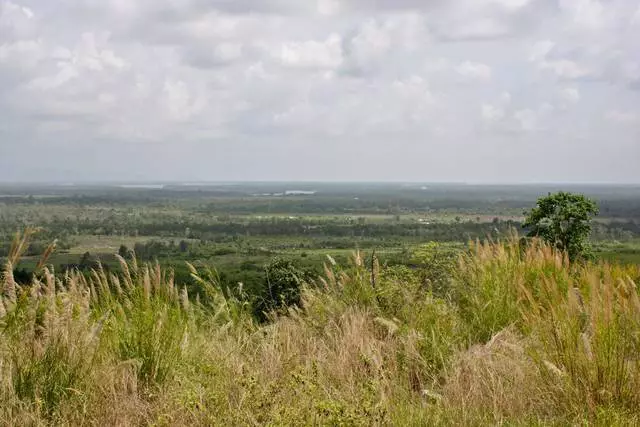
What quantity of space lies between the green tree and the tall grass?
9.90 m

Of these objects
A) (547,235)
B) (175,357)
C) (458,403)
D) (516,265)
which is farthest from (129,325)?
(547,235)

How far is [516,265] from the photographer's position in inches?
353

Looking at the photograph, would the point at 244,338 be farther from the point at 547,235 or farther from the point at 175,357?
the point at 547,235

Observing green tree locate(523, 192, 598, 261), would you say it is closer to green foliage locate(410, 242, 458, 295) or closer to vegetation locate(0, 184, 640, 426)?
green foliage locate(410, 242, 458, 295)

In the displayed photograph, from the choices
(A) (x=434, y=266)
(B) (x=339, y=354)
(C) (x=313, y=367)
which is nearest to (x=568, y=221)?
(A) (x=434, y=266)

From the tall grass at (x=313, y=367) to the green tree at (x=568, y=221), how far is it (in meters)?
9.90

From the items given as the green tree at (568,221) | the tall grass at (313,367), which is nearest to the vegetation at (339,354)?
the tall grass at (313,367)

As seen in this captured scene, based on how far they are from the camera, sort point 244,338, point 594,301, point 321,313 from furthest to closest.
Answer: point 321,313
point 244,338
point 594,301

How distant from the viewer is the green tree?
16375 millimetres

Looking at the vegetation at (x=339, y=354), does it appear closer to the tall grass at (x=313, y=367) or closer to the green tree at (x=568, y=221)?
the tall grass at (x=313, y=367)

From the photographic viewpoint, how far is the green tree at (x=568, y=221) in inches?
645

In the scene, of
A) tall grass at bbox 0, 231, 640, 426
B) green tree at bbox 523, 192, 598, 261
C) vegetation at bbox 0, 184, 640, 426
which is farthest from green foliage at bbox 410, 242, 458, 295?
green tree at bbox 523, 192, 598, 261

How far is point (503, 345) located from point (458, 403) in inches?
56.4

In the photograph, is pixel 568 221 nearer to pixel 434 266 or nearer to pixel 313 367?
pixel 434 266
